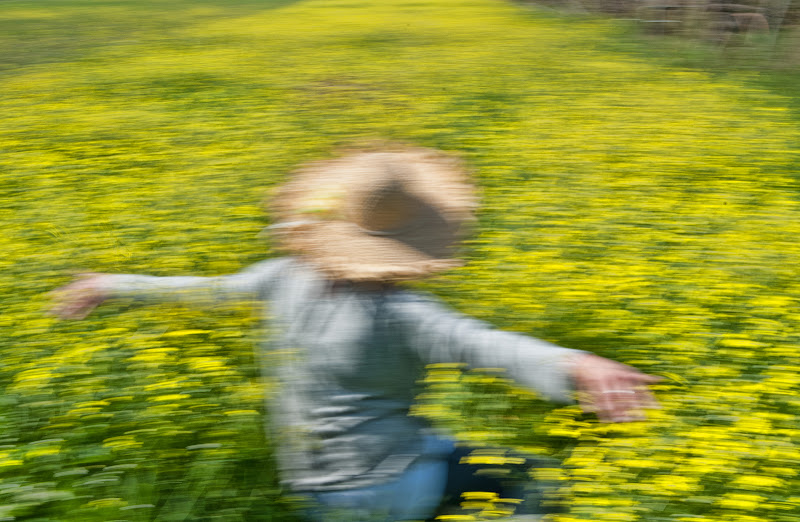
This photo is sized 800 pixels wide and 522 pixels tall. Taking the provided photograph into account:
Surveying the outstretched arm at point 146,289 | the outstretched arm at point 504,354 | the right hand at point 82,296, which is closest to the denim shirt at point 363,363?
the outstretched arm at point 504,354

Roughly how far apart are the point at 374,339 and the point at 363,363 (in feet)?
0.23

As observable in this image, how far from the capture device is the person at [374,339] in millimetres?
2178

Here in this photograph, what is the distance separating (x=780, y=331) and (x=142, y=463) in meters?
3.16

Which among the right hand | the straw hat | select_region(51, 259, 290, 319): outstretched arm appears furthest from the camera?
the right hand

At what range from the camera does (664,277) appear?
4926 millimetres

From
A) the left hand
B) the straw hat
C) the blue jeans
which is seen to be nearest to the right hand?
the straw hat

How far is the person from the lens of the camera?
7.14ft

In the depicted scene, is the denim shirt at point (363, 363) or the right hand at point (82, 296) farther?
the right hand at point (82, 296)

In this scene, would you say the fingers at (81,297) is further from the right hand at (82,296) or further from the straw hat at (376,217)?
the straw hat at (376,217)

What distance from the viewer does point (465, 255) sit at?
5.25m

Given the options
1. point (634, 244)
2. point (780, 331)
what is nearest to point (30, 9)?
point (634, 244)

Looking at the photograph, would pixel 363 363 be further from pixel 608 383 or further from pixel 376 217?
pixel 608 383

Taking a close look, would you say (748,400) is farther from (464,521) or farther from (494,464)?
(464,521)

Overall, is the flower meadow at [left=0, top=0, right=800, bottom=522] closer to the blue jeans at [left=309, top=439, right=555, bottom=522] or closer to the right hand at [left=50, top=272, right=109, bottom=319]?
the blue jeans at [left=309, top=439, right=555, bottom=522]
